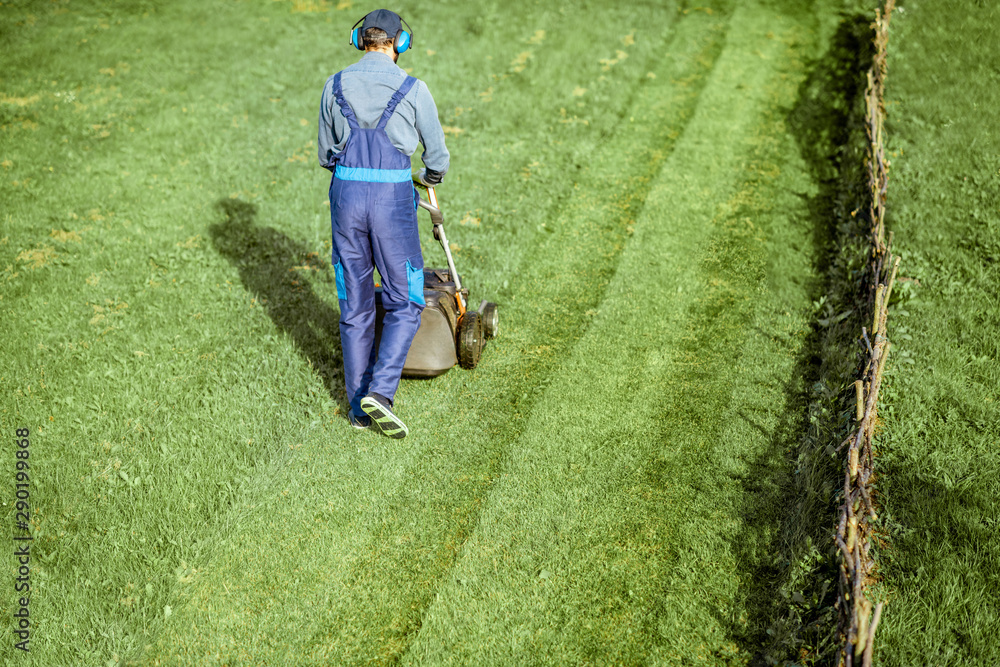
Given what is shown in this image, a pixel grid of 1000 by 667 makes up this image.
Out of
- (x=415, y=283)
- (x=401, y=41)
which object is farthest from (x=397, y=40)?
(x=415, y=283)

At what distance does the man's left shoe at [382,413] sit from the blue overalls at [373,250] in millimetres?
70

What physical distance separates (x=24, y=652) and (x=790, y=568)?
4.64 metres

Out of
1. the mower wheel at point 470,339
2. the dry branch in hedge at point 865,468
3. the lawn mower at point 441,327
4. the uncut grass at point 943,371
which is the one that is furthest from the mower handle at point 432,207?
Result: the uncut grass at point 943,371

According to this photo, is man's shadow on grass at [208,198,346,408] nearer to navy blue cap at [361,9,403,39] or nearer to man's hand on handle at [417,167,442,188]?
man's hand on handle at [417,167,442,188]

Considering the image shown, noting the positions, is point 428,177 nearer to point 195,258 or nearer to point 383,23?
point 383,23

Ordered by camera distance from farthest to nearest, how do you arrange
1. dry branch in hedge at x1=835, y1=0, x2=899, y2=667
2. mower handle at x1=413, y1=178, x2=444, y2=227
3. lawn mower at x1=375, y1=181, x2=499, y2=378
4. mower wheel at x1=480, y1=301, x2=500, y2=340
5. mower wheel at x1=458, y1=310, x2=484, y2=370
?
mower wheel at x1=480, y1=301, x2=500, y2=340 → mower wheel at x1=458, y1=310, x2=484, y2=370 → lawn mower at x1=375, y1=181, x2=499, y2=378 → mower handle at x1=413, y1=178, x2=444, y2=227 → dry branch in hedge at x1=835, y1=0, x2=899, y2=667

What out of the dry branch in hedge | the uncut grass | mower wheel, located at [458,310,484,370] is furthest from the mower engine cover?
the uncut grass

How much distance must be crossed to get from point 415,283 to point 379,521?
179 centimetres

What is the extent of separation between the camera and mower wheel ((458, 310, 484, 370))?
6.20 meters

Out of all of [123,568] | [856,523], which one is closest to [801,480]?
[856,523]

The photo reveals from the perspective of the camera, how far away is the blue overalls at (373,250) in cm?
504

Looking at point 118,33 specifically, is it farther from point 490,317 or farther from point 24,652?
point 24,652

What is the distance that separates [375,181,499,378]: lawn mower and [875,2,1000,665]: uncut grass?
330 cm

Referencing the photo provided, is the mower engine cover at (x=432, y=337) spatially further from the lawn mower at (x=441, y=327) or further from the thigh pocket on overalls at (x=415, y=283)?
the thigh pocket on overalls at (x=415, y=283)
